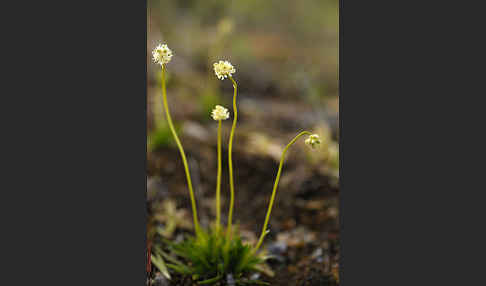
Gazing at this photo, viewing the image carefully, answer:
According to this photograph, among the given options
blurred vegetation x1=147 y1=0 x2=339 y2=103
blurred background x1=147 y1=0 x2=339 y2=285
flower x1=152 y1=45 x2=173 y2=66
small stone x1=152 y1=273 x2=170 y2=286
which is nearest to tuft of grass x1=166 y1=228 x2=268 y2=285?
small stone x1=152 y1=273 x2=170 y2=286

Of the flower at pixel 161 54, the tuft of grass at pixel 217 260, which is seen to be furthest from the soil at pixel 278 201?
the flower at pixel 161 54

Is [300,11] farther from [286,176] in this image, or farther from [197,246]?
[197,246]

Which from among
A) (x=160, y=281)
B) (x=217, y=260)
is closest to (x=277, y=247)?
(x=217, y=260)

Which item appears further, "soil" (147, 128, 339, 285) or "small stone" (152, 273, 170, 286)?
"soil" (147, 128, 339, 285)

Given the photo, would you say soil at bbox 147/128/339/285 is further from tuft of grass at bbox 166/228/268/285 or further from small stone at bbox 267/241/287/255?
tuft of grass at bbox 166/228/268/285

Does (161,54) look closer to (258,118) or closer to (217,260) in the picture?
(217,260)

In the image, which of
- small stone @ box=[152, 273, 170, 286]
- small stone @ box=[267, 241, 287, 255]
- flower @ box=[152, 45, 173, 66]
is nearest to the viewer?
flower @ box=[152, 45, 173, 66]
